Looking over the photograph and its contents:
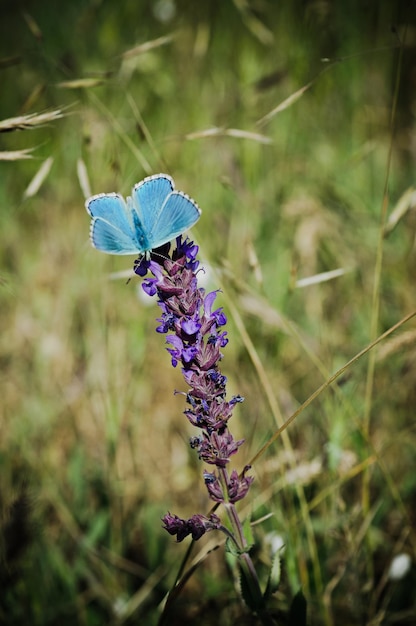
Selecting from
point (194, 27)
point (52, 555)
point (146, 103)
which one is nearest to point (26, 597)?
point (52, 555)

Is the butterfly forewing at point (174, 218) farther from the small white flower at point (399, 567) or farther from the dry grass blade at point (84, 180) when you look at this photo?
the small white flower at point (399, 567)

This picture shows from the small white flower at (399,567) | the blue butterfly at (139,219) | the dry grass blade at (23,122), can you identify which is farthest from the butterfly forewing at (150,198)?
the small white flower at (399,567)

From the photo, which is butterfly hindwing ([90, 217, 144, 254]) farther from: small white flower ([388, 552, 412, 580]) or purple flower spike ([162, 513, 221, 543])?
small white flower ([388, 552, 412, 580])

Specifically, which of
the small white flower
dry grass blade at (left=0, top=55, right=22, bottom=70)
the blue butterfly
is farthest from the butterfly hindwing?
the small white flower

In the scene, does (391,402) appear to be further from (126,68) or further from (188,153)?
(188,153)

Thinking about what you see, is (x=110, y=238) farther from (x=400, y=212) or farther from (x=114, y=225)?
(x=400, y=212)

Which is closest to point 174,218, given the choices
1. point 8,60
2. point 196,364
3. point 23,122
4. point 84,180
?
point 196,364

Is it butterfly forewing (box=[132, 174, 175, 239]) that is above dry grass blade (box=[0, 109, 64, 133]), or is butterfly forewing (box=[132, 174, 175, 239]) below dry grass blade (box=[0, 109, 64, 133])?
below
